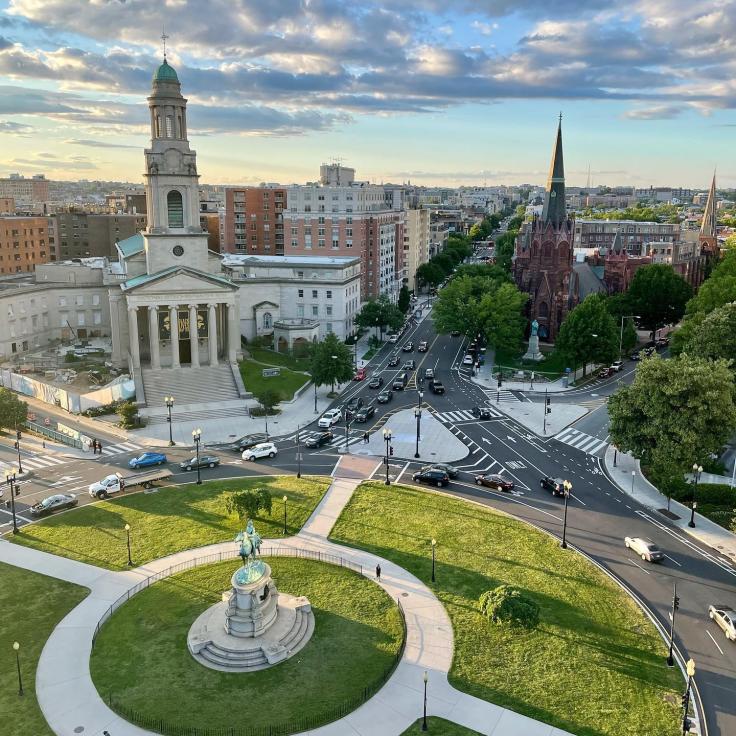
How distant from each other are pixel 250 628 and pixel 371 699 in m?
7.26

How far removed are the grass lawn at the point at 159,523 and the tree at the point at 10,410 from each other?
66.2 ft

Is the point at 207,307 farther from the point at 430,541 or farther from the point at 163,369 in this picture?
the point at 430,541

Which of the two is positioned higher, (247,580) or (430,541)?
(247,580)

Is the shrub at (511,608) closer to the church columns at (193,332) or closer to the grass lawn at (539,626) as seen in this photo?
the grass lawn at (539,626)

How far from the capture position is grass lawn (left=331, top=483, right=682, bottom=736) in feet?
98.1

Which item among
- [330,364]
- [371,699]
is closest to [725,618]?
[371,699]

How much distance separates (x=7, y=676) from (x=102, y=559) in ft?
36.0

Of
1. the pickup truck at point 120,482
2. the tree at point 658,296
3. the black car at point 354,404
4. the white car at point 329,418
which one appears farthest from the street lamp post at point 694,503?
the tree at point 658,296

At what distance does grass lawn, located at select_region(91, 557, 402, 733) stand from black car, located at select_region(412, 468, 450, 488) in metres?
15.2

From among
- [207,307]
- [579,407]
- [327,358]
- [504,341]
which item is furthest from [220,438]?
[504,341]

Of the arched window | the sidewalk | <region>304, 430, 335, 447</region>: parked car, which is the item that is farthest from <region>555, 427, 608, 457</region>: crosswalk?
the arched window

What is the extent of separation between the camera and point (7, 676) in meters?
31.7

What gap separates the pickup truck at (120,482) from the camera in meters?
Result: 51.7

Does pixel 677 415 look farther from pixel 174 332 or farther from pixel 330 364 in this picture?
pixel 174 332
